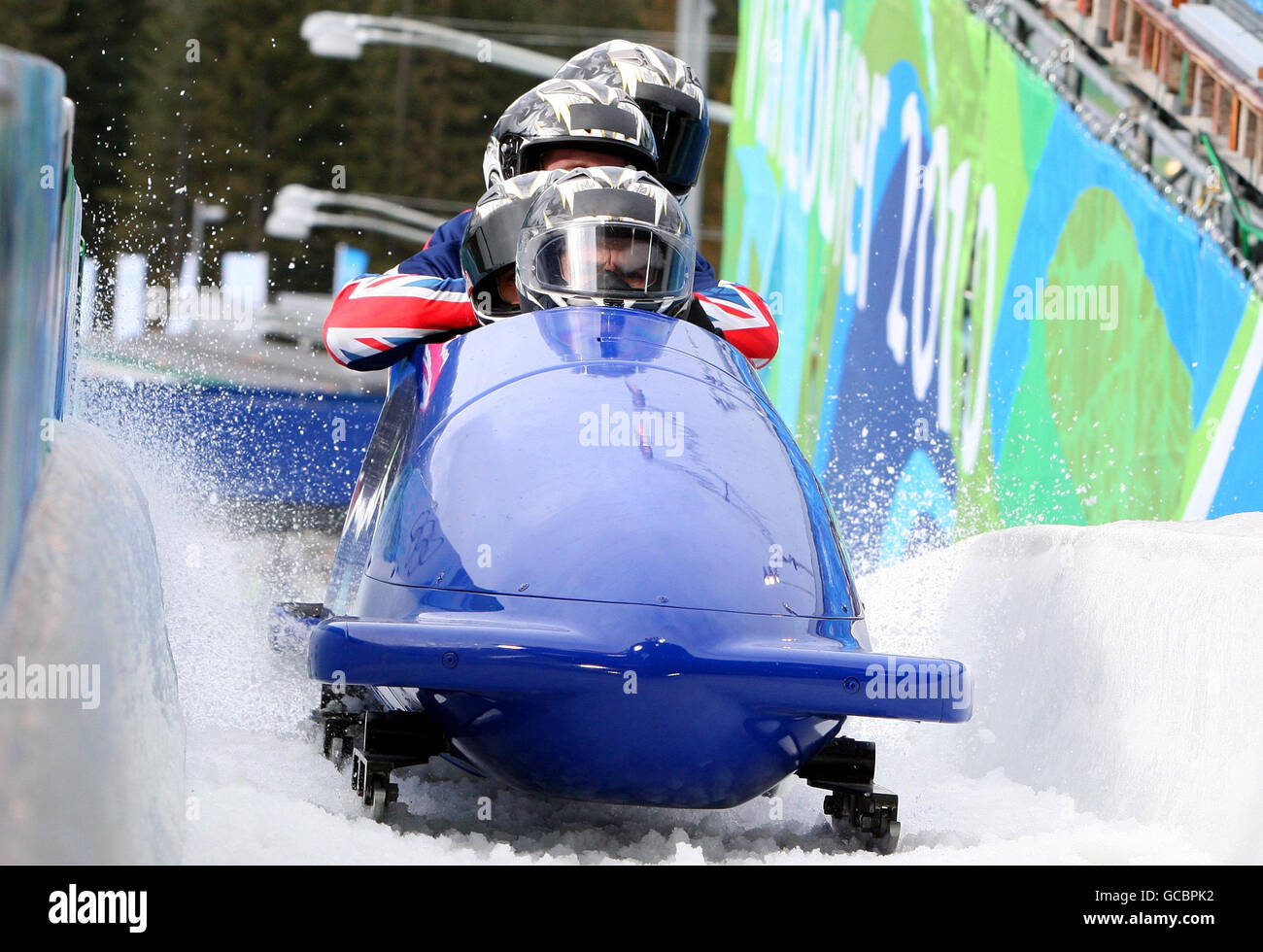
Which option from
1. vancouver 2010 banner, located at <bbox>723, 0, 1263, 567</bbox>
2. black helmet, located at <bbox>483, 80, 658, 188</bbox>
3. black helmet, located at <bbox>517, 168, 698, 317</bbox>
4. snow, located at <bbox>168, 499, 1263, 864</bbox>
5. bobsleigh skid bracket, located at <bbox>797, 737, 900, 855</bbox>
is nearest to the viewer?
snow, located at <bbox>168, 499, 1263, 864</bbox>

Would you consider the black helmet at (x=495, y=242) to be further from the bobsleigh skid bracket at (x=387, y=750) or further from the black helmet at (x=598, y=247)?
the bobsleigh skid bracket at (x=387, y=750)

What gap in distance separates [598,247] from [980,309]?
289cm

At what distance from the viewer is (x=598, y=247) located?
323 cm

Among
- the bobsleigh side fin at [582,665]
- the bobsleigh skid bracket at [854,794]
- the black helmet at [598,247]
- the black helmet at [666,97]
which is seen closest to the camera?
the bobsleigh side fin at [582,665]

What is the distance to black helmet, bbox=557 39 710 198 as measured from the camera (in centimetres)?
544

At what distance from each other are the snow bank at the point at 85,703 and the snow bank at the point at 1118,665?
5.35 feet

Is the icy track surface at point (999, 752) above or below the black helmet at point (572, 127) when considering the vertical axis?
below

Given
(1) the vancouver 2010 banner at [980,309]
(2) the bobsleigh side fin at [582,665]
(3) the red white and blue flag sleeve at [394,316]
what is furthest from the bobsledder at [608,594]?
(1) the vancouver 2010 banner at [980,309]

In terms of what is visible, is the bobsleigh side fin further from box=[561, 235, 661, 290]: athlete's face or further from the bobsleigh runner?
box=[561, 235, 661, 290]: athlete's face

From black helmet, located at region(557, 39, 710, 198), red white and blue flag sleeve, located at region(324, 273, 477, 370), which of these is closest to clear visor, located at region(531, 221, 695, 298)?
red white and blue flag sleeve, located at region(324, 273, 477, 370)

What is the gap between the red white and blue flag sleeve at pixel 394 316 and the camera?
11.7 feet

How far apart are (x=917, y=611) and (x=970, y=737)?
0.69 m

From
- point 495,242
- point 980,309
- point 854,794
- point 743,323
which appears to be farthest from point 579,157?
point 854,794

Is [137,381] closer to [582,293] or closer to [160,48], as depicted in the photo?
[582,293]
